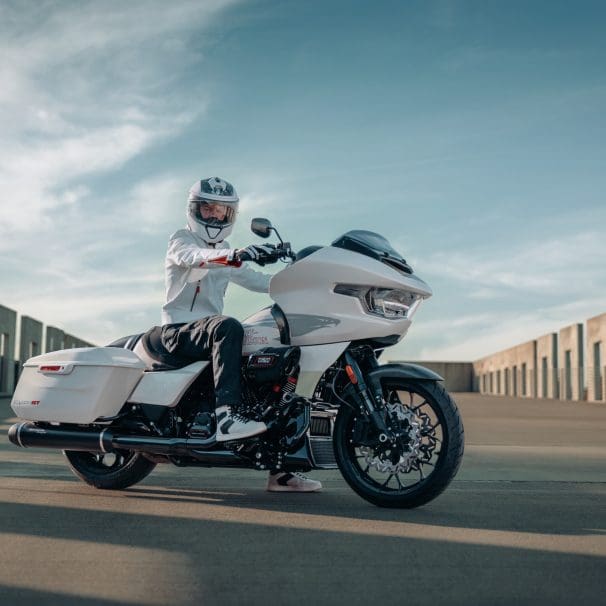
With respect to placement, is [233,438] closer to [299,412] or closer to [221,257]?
[299,412]

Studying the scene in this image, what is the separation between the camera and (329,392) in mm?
6113

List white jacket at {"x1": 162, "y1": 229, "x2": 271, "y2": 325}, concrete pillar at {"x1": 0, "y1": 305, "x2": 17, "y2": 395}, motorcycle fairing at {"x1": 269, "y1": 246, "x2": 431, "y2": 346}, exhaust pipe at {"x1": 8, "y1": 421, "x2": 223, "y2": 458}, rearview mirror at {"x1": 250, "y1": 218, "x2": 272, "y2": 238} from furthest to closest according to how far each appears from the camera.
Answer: concrete pillar at {"x1": 0, "y1": 305, "x2": 17, "y2": 395}
white jacket at {"x1": 162, "y1": 229, "x2": 271, "y2": 325}
exhaust pipe at {"x1": 8, "y1": 421, "x2": 223, "y2": 458}
rearview mirror at {"x1": 250, "y1": 218, "x2": 272, "y2": 238}
motorcycle fairing at {"x1": 269, "y1": 246, "x2": 431, "y2": 346}

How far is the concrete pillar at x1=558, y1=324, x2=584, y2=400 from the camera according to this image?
45.7 meters

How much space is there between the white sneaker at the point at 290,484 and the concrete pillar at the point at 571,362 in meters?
40.0

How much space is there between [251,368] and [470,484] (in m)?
2.43

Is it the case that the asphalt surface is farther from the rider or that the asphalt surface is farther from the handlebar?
the handlebar

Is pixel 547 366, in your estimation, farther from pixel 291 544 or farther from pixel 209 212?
pixel 291 544

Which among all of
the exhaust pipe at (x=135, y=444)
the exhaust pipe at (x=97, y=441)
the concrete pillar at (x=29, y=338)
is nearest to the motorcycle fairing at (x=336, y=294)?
the exhaust pipe at (x=135, y=444)

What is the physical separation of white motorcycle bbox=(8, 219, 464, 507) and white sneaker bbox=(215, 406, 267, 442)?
0.29ft

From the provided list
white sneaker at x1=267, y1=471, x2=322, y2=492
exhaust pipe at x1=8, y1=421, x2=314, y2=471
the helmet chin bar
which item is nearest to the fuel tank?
exhaust pipe at x1=8, y1=421, x2=314, y2=471

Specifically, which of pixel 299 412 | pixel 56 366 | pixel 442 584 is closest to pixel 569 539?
pixel 442 584

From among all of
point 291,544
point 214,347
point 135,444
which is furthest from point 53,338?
point 291,544

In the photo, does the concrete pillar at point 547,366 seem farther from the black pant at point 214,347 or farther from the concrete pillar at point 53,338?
the black pant at point 214,347

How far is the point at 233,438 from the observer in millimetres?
5926
